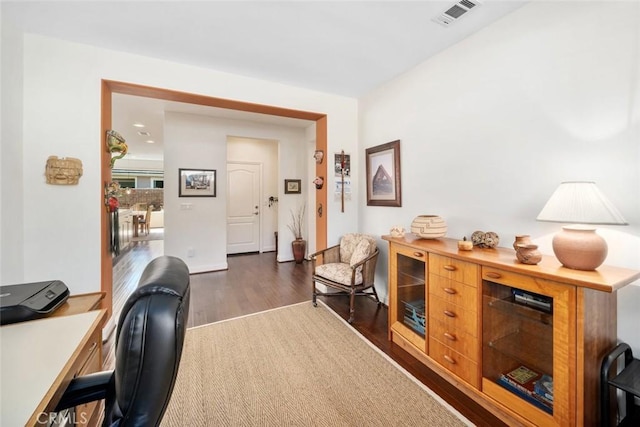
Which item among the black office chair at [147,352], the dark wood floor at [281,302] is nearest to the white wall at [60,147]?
the dark wood floor at [281,302]

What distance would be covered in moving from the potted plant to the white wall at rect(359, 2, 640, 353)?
114 inches

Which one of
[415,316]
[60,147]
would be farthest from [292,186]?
[415,316]

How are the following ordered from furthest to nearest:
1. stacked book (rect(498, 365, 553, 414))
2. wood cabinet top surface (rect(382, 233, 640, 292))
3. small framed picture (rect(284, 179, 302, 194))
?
1. small framed picture (rect(284, 179, 302, 194))
2. stacked book (rect(498, 365, 553, 414))
3. wood cabinet top surface (rect(382, 233, 640, 292))

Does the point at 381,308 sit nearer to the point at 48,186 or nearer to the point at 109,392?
the point at 109,392

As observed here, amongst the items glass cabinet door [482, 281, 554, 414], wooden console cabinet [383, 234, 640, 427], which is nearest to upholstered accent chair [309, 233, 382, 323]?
wooden console cabinet [383, 234, 640, 427]

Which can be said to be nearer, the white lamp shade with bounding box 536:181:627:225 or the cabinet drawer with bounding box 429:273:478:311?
the white lamp shade with bounding box 536:181:627:225

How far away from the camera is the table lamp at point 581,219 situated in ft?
4.12

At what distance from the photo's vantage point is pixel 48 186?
2221mm

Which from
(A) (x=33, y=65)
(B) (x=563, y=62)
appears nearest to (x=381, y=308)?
(B) (x=563, y=62)

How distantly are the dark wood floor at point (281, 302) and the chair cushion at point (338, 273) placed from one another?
1.32 ft

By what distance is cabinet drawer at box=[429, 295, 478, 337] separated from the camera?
1.66 meters

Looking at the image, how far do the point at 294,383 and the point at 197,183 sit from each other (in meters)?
3.76

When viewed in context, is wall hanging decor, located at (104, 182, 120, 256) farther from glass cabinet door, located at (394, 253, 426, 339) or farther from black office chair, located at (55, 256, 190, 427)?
glass cabinet door, located at (394, 253, 426, 339)

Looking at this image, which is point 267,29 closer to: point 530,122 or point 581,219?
point 530,122
